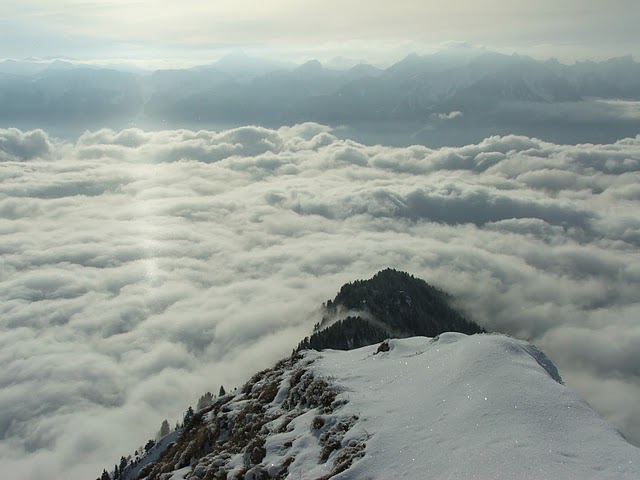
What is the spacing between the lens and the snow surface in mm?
24438

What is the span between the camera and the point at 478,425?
95.4 feet

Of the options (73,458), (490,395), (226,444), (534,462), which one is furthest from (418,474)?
(73,458)

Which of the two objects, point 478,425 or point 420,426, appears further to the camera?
point 420,426

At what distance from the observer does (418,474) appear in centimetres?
2556

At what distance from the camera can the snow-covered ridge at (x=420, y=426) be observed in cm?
2528

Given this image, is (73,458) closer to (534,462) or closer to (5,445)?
(5,445)

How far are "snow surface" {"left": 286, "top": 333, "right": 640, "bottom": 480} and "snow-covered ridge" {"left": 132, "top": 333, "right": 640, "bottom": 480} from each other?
0.08 m

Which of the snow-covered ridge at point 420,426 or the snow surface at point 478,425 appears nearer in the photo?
the snow surface at point 478,425

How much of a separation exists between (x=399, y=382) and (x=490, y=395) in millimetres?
11339

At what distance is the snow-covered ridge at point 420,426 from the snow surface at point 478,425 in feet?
0.27

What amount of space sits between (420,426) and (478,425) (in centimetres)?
407

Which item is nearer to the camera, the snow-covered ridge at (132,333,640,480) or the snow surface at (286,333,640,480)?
the snow surface at (286,333,640,480)

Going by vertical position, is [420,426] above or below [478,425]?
below

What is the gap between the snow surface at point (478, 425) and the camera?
962 inches
